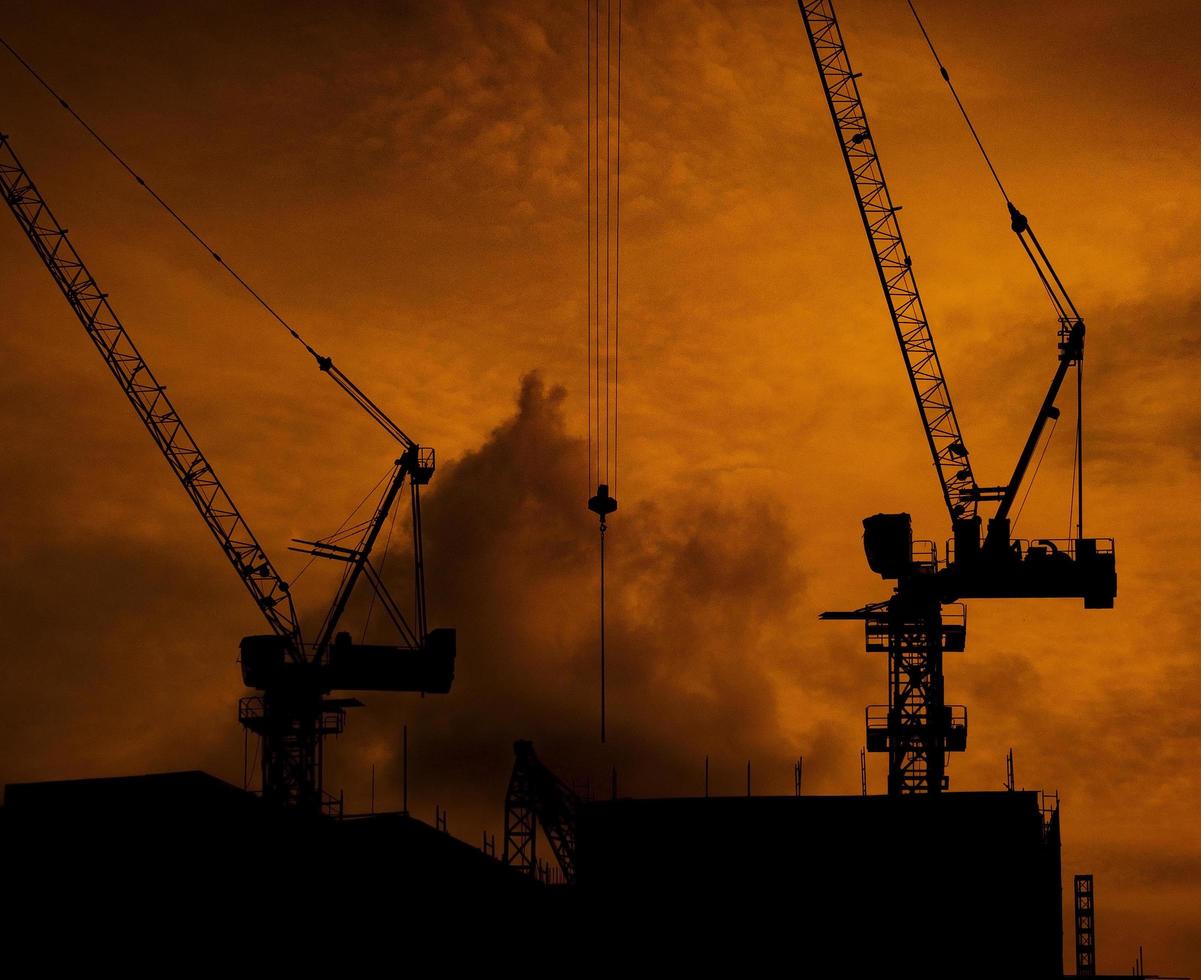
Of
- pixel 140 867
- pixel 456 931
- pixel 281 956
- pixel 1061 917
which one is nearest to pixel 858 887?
pixel 1061 917

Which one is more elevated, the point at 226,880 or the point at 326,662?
the point at 326,662

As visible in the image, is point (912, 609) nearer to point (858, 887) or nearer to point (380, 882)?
point (858, 887)

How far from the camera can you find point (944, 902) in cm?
10869

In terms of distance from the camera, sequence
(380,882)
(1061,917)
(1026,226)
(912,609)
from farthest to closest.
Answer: (1026,226)
(912,609)
(1061,917)
(380,882)

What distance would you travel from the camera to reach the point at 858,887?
361 ft

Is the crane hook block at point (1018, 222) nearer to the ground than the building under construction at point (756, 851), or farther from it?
farther from it

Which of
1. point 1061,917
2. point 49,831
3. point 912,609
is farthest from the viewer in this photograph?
point 912,609

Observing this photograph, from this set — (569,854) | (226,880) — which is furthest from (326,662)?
(226,880)

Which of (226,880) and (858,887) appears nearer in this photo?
(226,880)

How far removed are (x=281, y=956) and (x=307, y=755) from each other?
5124cm

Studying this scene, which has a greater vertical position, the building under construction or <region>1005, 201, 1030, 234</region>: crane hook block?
<region>1005, 201, 1030, 234</region>: crane hook block

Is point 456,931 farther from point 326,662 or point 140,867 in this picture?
point 326,662

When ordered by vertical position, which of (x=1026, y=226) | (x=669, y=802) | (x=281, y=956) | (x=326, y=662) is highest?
(x=1026, y=226)

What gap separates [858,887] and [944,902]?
454 cm
